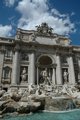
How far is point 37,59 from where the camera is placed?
2681 cm

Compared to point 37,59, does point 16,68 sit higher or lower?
lower

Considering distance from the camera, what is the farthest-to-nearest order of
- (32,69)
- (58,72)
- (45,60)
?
(45,60) → (58,72) → (32,69)

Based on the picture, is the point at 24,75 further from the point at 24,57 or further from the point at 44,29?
the point at 44,29

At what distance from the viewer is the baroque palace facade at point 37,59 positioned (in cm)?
2477

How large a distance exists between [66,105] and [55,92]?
5767mm

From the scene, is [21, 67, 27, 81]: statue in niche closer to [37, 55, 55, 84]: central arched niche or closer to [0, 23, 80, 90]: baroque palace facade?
[0, 23, 80, 90]: baroque palace facade

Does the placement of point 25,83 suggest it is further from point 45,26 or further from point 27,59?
point 45,26

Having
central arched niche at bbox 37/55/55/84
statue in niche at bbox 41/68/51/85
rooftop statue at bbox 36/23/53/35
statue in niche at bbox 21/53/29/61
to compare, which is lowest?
statue in niche at bbox 41/68/51/85

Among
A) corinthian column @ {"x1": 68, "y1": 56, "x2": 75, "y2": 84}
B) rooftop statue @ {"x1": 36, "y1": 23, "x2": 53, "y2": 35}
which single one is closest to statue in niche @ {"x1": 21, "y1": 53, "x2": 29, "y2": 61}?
rooftop statue @ {"x1": 36, "y1": 23, "x2": 53, "y2": 35}

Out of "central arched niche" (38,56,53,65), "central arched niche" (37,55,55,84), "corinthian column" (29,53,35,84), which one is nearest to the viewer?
"corinthian column" (29,53,35,84)

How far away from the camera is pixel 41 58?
28.0 metres

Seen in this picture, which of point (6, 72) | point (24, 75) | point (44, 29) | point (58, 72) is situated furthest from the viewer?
point (44, 29)

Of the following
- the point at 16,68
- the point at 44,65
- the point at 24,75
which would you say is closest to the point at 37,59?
the point at 44,65

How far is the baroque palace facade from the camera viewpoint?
975 inches
